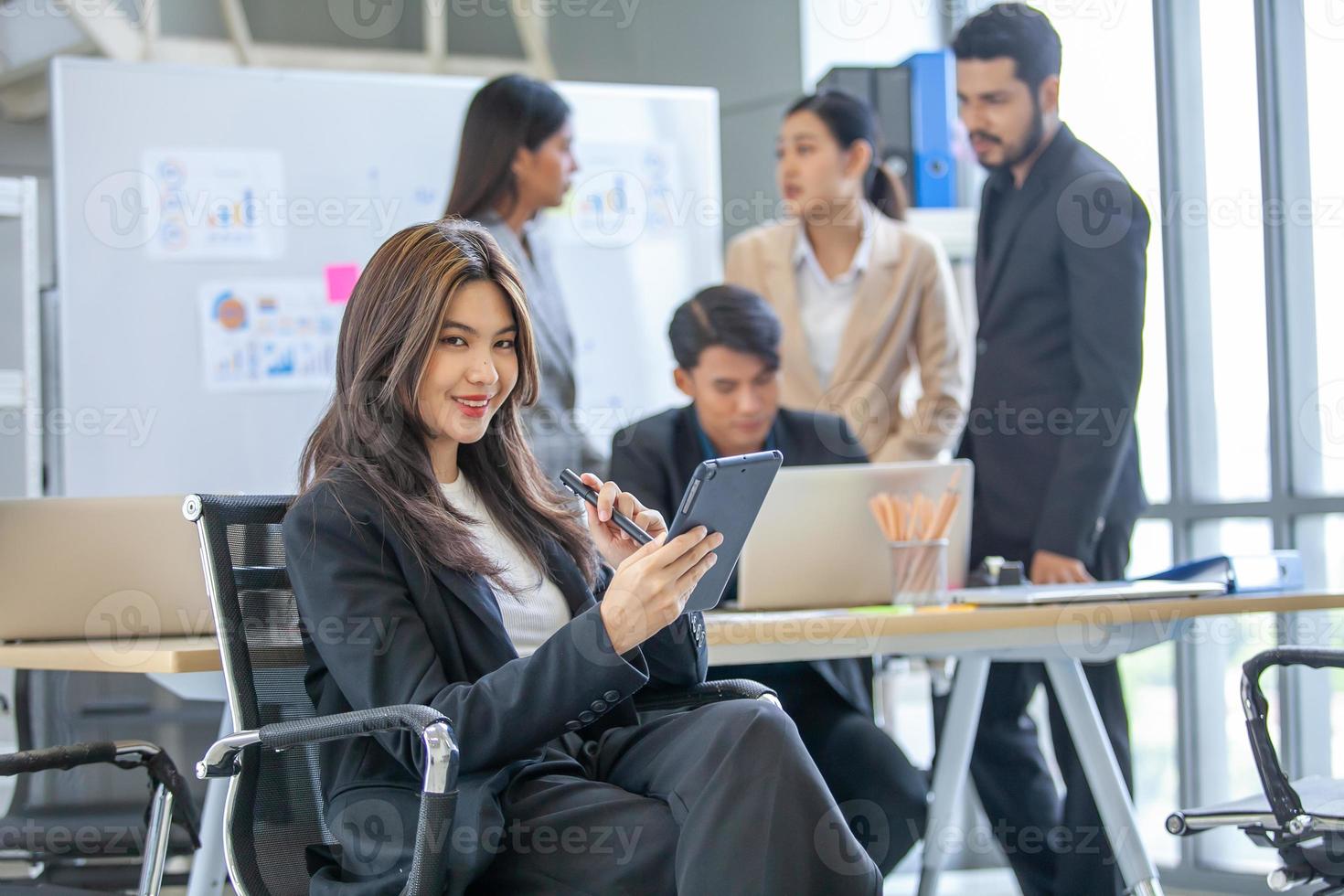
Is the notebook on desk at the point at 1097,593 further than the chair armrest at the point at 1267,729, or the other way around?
the notebook on desk at the point at 1097,593

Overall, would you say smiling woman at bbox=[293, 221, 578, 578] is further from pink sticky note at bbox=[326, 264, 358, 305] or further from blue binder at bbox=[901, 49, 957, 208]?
blue binder at bbox=[901, 49, 957, 208]

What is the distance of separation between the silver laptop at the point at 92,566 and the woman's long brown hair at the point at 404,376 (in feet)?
1.27

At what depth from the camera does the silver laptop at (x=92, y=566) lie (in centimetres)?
198

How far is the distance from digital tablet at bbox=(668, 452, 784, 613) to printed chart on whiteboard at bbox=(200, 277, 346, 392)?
239cm

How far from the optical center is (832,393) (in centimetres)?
324

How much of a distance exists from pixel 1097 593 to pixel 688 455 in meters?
0.88

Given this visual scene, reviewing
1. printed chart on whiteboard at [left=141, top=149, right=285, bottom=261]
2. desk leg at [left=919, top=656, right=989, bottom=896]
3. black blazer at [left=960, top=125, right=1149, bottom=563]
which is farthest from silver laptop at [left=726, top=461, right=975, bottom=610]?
printed chart on whiteboard at [left=141, top=149, right=285, bottom=261]

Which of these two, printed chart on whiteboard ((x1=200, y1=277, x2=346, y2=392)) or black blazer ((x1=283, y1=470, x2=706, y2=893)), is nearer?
black blazer ((x1=283, y1=470, x2=706, y2=893))

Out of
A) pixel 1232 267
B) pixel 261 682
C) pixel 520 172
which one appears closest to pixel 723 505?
pixel 261 682

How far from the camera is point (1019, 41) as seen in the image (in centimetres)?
286

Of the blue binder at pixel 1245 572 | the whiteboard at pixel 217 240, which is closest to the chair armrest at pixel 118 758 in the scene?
the blue binder at pixel 1245 572

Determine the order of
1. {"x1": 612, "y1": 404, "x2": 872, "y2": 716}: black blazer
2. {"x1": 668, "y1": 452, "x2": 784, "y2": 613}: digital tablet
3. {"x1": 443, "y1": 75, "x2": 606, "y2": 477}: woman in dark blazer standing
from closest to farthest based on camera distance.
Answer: {"x1": 668, "y1": 452, "x2": 784, "y2": 613}: digital tablet < {"x1": 612, "y1": 404, "x2": 872, "y2": 716}: black blazer < {"x1": 443, "y1": 75, "x2": 606, "y2": 477}: woman in dark blazer standing

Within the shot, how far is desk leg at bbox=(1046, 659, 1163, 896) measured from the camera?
7.48ft

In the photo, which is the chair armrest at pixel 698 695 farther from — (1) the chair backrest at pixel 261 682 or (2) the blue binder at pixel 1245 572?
(2) the blue binder at pixel 1245 572
